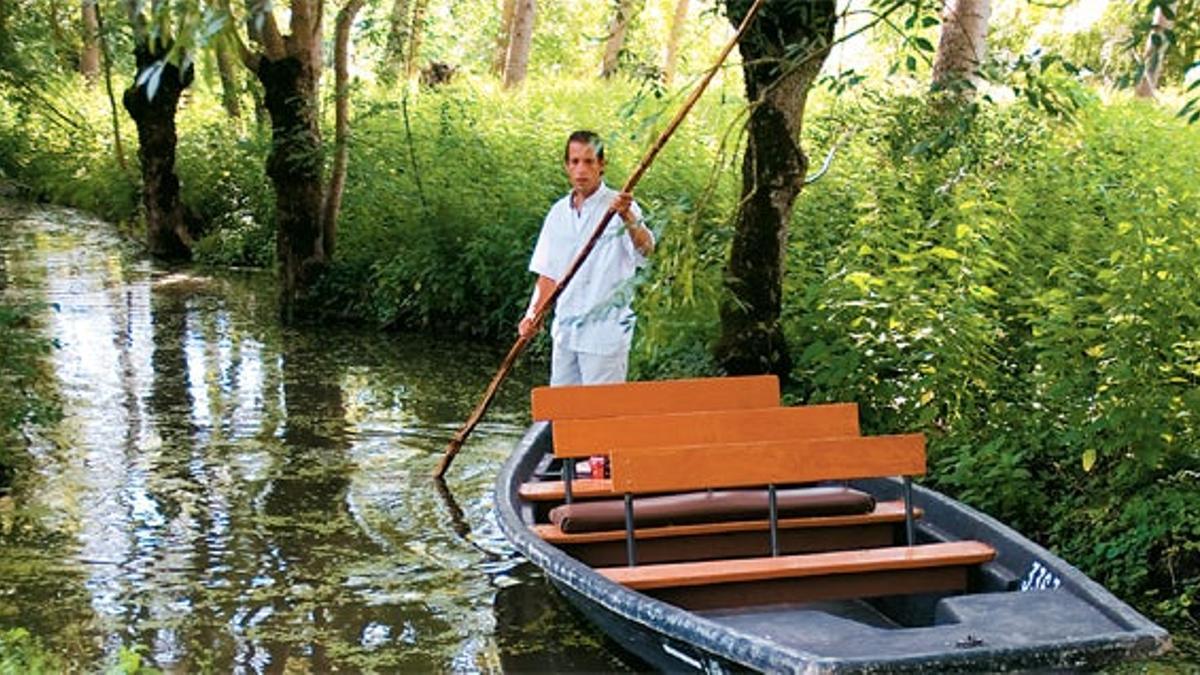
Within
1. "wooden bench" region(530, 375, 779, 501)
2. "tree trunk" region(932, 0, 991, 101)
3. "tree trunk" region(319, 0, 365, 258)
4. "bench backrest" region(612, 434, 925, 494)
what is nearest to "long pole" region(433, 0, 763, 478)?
"wooden bench" region(530, 375, 779, 501)

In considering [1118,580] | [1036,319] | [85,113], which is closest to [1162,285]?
[1036,319]

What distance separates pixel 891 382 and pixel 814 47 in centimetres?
194

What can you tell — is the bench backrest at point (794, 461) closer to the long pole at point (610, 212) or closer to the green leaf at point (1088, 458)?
the green leaf at point (1088, 458)

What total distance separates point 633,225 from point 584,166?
22.6 inches

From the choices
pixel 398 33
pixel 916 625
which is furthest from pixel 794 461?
pixel 398 33

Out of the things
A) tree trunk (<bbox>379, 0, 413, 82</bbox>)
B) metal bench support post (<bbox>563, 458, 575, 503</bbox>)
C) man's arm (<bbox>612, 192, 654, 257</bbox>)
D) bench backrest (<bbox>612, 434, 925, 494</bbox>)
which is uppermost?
tree trunk (<bbox>379, 0, 413, 82</bbox>)

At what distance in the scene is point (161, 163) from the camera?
70.3 ft

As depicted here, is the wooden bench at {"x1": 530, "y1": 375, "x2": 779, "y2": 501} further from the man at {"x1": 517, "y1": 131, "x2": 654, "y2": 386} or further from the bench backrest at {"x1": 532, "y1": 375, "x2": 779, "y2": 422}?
the man at {"x1": 517, "y1": 131, "x2": 654, "y2": 386}

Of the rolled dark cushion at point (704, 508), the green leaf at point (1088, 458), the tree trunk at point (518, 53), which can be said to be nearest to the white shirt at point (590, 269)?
the rolled dark cushion at point (704, 508)

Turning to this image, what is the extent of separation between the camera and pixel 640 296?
802 centimetres

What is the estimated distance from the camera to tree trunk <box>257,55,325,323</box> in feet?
53.6

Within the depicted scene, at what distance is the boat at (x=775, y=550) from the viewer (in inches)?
215

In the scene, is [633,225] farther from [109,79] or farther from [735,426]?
[109,79]

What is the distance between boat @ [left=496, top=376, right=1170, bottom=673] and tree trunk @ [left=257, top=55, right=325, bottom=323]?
8299mm
